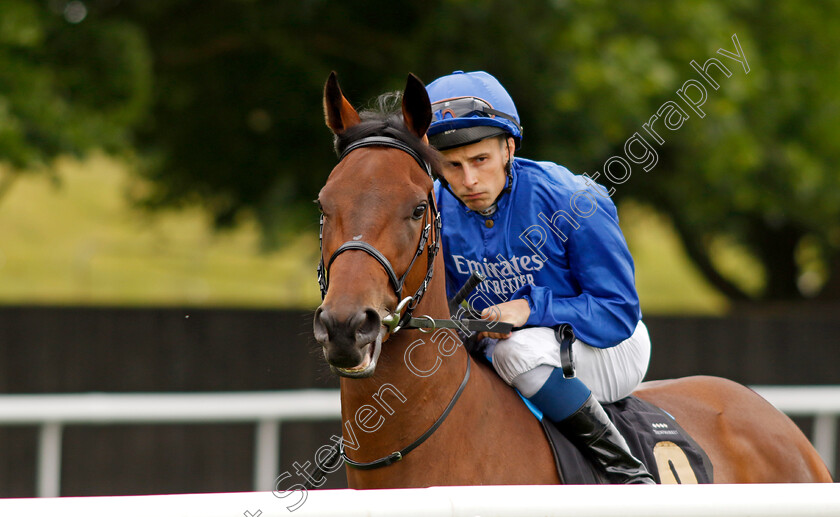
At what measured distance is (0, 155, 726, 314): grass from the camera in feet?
56.2

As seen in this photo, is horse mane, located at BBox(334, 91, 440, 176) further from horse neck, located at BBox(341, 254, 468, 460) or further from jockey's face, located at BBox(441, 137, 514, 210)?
horse neck, located at BBox(341, 254, 468, 460)

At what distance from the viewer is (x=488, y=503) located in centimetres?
170

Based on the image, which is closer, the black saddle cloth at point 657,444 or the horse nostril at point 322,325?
the horse nostril at point 322,325

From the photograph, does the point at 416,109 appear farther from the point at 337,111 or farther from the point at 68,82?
the point at 68,82

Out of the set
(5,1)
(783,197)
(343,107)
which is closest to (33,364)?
(5,1)

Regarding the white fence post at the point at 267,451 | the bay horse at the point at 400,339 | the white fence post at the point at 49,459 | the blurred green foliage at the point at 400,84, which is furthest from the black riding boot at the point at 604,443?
the white fence post at the point at 49,459

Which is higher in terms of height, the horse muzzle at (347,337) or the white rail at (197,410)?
the white rail at (197,410)

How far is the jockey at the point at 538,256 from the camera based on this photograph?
2.76 metres

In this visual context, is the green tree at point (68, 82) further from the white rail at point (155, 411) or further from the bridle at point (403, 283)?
the bridle at point (403, 283)

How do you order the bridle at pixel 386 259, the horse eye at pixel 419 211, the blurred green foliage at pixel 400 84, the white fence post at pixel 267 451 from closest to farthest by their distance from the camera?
the bridle at pixel 386 259, the horse eye at pixel 419 211, the white fence post at pixel 267 451, the blurred green foliage at pixel 400 84

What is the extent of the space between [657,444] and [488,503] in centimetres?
153

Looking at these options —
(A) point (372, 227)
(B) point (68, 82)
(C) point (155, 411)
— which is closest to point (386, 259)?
(A) point (372, 227)

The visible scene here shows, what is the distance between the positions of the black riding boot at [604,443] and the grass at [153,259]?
10.6 metres

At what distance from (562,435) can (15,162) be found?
5.60 meters
